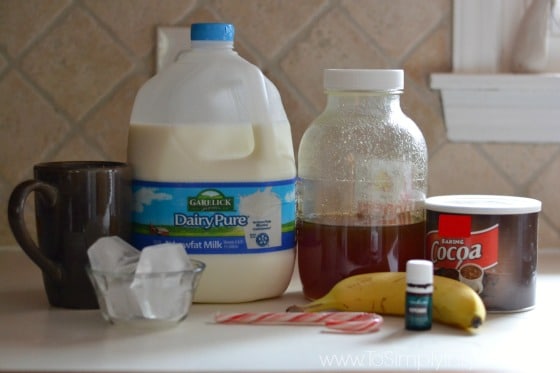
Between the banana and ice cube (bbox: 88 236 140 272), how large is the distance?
0.18 meters

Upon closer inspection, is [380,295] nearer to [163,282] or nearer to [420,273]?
[420,273]

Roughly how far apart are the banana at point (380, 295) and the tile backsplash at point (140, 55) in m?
0.37

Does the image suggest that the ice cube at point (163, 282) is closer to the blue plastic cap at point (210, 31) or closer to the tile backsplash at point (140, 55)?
the blue plastic cap at point (210, 31)

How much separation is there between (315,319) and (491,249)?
0.67 ft

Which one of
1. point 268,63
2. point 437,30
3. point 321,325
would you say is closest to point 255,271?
point 321,325

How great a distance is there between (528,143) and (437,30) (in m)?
0.21

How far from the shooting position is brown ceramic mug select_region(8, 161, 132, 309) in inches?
37.2

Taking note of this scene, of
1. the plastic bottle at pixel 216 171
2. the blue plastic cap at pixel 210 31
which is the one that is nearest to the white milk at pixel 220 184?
the plastic bottle at pixel 216 171

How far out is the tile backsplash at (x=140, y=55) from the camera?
4.12ft

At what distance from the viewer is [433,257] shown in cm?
→ 99

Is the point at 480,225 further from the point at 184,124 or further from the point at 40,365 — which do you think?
the point at 40,365

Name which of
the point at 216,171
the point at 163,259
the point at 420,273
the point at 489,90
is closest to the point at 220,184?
the point at 216,171

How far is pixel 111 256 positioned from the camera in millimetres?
912

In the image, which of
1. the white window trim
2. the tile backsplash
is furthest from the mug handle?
the white window trim
